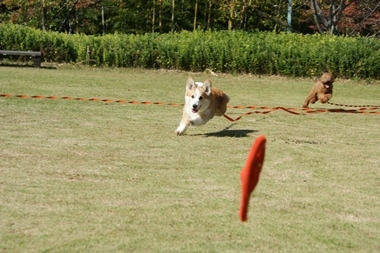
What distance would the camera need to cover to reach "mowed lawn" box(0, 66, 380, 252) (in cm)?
399

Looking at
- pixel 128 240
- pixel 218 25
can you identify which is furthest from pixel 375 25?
pixel 128 240

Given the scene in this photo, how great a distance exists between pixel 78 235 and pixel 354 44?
16.0 meters

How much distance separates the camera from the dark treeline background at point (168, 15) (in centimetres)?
2470

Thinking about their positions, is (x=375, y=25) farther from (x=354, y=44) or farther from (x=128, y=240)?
(x=128, y=240)

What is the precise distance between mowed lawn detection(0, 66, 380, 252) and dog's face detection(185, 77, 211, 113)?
0.39 metres

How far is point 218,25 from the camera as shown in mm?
26828

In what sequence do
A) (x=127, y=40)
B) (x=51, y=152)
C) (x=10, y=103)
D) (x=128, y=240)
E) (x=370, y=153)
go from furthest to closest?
(x=127, y=40), (x=10, y=103), (x=370, y=153), (x=51, y=152), (x=128, y=240)

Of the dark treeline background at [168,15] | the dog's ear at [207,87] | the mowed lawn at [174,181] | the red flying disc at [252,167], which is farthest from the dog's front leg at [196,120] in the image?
the dark treeline background at [168,15]

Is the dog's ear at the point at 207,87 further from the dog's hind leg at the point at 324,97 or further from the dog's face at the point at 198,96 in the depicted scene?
the dog's hind leg at the point at 324,97

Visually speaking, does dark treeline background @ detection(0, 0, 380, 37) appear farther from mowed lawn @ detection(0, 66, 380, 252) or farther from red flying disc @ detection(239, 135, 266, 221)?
red flying disc @ detection(239, 135, 266, 221)

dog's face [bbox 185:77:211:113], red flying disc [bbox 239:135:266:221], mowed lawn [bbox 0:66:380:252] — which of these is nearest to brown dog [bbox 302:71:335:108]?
mowed lawn [bbox 0:66:380:252]

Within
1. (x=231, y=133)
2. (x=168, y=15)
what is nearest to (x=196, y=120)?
(x=231, y=133)

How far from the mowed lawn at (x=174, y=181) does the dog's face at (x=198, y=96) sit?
393 millimetres

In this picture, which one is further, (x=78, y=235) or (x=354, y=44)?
(x=354, y=44)
